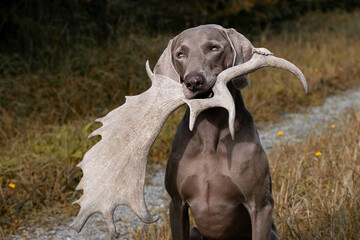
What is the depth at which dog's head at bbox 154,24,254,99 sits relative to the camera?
2.24 m

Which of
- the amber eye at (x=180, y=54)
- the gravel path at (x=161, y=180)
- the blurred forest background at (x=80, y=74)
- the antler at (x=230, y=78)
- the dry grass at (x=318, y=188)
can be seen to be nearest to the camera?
the antler at (x=230, y=78)

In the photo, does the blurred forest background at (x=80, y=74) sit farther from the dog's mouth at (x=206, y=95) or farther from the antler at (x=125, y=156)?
the dog's mouth at (x=206, y=95)

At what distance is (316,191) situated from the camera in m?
3.55

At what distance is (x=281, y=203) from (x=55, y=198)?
1857 mm

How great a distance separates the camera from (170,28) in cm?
963

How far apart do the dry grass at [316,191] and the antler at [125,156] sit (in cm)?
105

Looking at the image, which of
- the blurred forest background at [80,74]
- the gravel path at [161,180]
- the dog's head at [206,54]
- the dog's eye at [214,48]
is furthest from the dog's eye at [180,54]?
the blurred forest background at [80,74]

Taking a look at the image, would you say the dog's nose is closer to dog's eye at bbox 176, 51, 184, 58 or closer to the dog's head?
the dog's head

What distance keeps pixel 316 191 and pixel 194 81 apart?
1850mm

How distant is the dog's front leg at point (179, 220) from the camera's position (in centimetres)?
242

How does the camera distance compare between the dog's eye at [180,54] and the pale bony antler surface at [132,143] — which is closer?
the pale bony antler surface at [132,143]

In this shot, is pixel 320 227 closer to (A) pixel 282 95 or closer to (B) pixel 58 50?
(A) pixel 282 95

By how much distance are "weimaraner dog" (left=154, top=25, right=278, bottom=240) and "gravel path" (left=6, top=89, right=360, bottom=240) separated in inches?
46.4

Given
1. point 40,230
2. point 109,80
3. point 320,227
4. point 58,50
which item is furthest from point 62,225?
point 58,50
